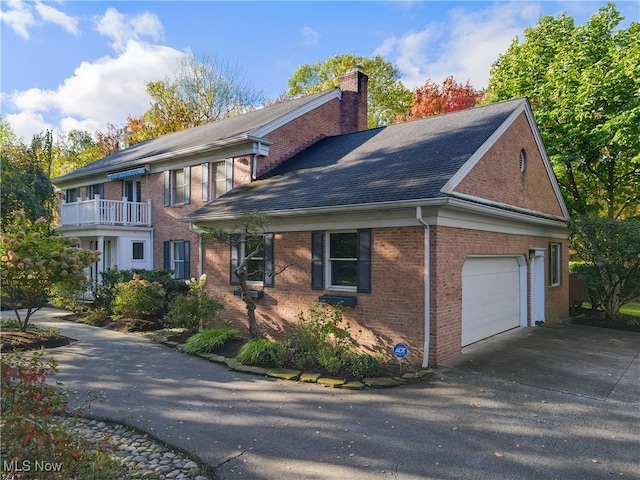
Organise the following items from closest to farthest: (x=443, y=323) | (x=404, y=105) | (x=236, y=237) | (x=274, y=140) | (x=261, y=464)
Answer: (x=261, y=464) < (x=443, y=323) < (x=236, y=237) < (x=274, y=140) < (x=404, y=105)

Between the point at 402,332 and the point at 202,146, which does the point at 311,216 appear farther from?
the point at 202,146

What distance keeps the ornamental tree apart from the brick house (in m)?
3.20

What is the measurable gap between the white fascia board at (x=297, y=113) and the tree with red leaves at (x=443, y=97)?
40.2 feet

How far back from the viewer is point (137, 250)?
1747cm

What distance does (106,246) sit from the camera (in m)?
18.2

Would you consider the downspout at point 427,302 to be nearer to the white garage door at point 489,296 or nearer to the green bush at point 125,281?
the white garage door at point 489,296

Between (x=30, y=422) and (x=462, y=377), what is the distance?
21.2 ft

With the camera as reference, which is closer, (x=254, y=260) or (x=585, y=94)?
(x=254, y=260)

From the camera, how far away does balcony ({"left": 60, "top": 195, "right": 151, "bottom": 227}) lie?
16.9 meters

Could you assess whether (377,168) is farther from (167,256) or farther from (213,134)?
(167,256)

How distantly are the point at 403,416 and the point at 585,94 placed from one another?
1628cm

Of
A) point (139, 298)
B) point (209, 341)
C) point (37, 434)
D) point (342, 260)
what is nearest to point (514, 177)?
point (342, 260)

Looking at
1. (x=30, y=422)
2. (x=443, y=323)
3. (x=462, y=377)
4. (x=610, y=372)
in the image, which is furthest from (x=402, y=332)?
(x=30, y=422)

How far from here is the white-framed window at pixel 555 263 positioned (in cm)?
1403
